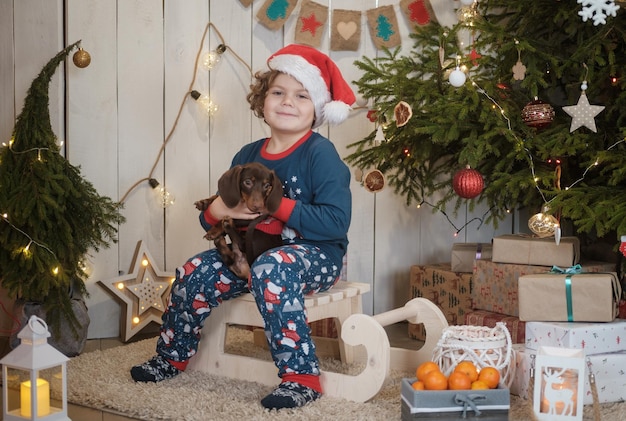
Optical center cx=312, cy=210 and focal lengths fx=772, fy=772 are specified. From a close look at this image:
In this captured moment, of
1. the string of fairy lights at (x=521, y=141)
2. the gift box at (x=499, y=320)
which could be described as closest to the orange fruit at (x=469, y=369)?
the gift box at (x=499, y=320)

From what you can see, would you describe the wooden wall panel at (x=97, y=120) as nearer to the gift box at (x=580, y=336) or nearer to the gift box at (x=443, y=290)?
the gift box at (x=443, y=290)

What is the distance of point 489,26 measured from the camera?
238 cm

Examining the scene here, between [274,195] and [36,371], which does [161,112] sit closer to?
[274,195]

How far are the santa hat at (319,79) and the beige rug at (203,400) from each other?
72cm

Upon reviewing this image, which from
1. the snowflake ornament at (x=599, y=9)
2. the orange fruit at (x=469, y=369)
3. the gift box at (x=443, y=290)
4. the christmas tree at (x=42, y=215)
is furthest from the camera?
the gift box at (x=443, y=290)

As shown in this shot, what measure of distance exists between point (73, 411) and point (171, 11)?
153cm

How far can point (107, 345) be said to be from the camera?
8.41 ft

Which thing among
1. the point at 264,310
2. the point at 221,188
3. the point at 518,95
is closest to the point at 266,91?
the point at 221,188

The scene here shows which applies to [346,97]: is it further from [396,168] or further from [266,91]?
[396,168]

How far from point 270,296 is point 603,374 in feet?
2.71

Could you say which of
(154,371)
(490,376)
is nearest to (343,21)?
(154,371)

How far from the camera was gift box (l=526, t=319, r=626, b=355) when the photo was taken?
183cm

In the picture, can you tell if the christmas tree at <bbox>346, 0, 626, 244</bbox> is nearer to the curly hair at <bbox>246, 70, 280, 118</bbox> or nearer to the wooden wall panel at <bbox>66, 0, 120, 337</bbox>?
the curly hair at <bbox>246, 70, 280, 118</bbox>

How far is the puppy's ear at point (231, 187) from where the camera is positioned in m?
1.94
